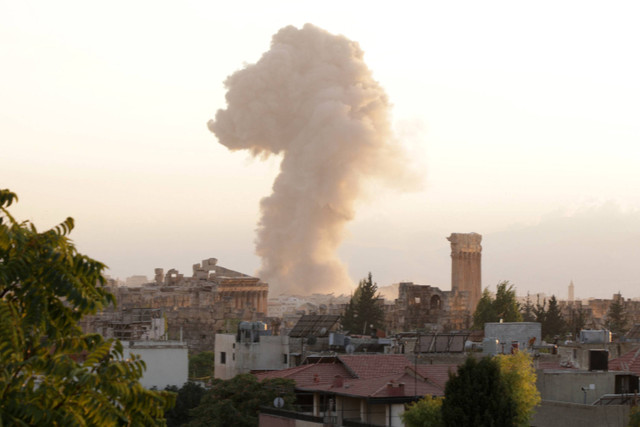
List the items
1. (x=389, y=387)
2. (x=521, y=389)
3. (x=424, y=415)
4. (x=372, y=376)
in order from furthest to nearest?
1. (x=372, y=376)
2. (x=389, y=387)
3. (x=424, y=415)
4. (x=521, y=389)

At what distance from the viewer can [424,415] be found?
28156 millimetres

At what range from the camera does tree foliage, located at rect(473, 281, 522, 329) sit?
2702 inches

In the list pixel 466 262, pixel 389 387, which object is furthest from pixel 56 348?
pixel 466 262

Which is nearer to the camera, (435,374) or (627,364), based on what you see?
(435,374)

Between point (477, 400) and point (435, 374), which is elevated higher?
point (435, 374)

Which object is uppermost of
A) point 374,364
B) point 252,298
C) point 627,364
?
point 252,298

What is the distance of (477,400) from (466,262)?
75530 millimetres

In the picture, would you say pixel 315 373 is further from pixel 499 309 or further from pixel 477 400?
pixel 499 309

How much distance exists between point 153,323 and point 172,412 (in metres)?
14.2

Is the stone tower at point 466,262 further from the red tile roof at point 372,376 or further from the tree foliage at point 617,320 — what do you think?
the red tile roof at point 372,376

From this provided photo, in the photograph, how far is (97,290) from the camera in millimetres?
12242

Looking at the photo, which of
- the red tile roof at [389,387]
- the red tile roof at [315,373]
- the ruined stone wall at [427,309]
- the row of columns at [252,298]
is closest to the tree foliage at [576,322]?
the ruined stone wall at [427,309]

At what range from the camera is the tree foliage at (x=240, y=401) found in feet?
115

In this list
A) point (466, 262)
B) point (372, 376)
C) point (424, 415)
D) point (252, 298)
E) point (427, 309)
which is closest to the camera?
point (424, 415)
